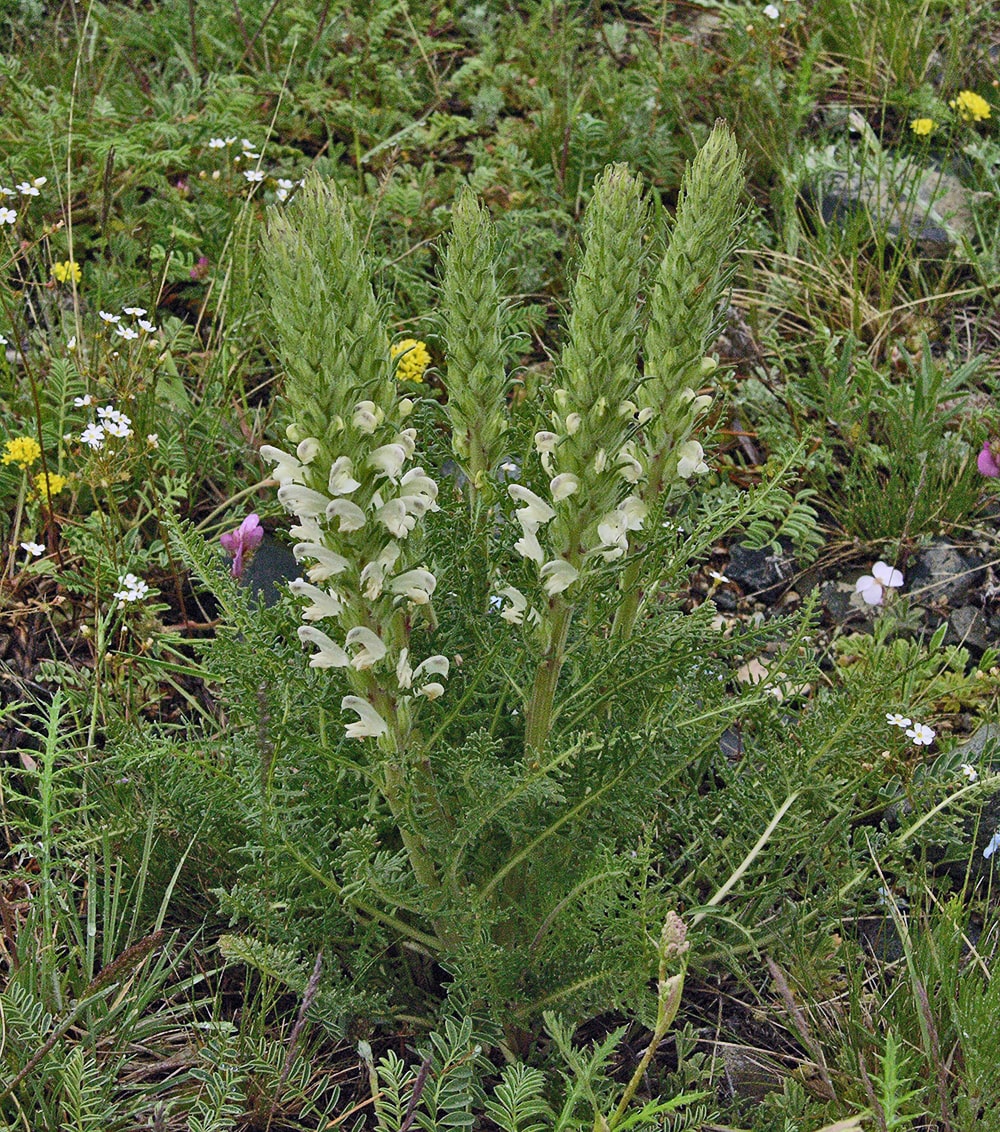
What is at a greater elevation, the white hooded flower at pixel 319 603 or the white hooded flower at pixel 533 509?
the white hooded flower at pixel 533 509

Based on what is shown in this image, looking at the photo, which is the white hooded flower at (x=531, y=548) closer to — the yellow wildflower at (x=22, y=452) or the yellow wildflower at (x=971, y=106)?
the yellow wildflower at (x=22, y=452)

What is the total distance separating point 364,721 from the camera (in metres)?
2.07

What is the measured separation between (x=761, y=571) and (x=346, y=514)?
2.30 metres

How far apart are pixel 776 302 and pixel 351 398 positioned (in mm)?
3082

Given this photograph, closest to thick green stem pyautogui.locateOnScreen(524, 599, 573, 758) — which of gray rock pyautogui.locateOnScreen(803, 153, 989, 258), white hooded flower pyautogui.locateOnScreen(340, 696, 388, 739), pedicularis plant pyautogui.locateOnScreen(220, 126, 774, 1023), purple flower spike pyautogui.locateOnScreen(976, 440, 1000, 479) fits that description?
pedicularis plant pyautogui.locateOnScreen(220, 126, 774, 1023)

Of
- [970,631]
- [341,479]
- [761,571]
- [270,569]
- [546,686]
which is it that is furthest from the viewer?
[761,571]

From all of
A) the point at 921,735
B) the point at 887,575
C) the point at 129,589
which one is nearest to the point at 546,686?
the point at 921,735

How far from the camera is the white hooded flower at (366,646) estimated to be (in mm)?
1906

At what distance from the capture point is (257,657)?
236cm

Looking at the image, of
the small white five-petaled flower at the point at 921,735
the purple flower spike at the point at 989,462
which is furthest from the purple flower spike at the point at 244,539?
the purple flower spike at the point at 989,462

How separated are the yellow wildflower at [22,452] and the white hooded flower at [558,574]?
2019 millimetres

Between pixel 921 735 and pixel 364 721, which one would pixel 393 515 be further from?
pixel 921 735

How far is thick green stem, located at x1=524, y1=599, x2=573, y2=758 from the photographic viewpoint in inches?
82.7

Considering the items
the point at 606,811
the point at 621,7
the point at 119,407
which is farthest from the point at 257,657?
the point at 621,7
